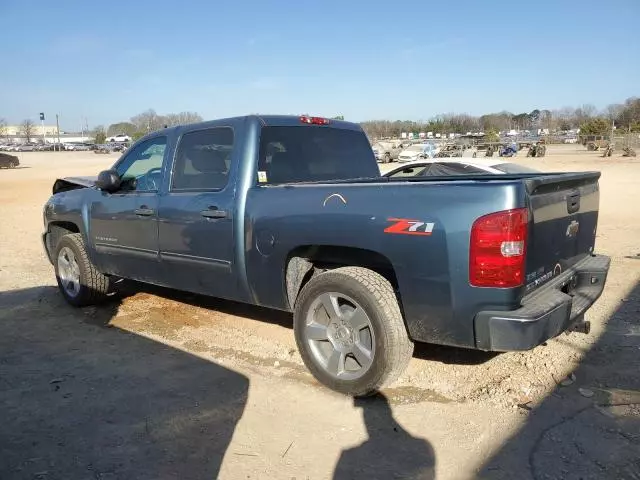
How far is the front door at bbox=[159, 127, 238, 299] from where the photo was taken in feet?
13.9

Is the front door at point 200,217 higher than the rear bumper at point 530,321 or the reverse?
higher

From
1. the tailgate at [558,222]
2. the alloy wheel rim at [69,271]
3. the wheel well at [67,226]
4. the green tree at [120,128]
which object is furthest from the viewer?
the green tree at [120,128]

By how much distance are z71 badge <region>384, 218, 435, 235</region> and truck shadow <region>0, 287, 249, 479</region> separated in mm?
1532

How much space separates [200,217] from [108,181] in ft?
4.35

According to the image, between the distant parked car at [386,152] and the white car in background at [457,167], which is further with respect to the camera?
the distant parked car at [386,152]

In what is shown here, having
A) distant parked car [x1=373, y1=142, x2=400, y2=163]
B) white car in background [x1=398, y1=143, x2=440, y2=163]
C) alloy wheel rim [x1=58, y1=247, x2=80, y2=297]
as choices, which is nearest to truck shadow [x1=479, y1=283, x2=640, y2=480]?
alloy wheel rim [x1=58, y1=247, x2=80, y2=297]

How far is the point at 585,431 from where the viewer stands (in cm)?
315

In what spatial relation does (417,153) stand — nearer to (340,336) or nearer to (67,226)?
(67,226)

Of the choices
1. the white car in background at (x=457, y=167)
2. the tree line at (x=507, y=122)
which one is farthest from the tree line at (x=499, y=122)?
the white car in background at (x=457, y=167)

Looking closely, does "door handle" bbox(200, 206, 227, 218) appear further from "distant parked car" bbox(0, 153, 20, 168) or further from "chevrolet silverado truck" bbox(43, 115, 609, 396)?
"distant parked car" bbox(0, 153, 20, 168)

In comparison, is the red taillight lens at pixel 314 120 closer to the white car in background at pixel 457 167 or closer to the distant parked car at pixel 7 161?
the white car in background at pixel 457 167

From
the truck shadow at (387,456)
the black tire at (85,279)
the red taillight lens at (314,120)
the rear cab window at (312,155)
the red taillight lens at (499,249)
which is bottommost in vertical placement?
the truck shadow at (387,456)

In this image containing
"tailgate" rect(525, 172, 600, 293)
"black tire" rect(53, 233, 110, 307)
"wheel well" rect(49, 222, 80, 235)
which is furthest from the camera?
"wheel well" rect(49, 222, 80, 235)

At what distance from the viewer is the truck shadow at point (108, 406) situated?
3.01m
